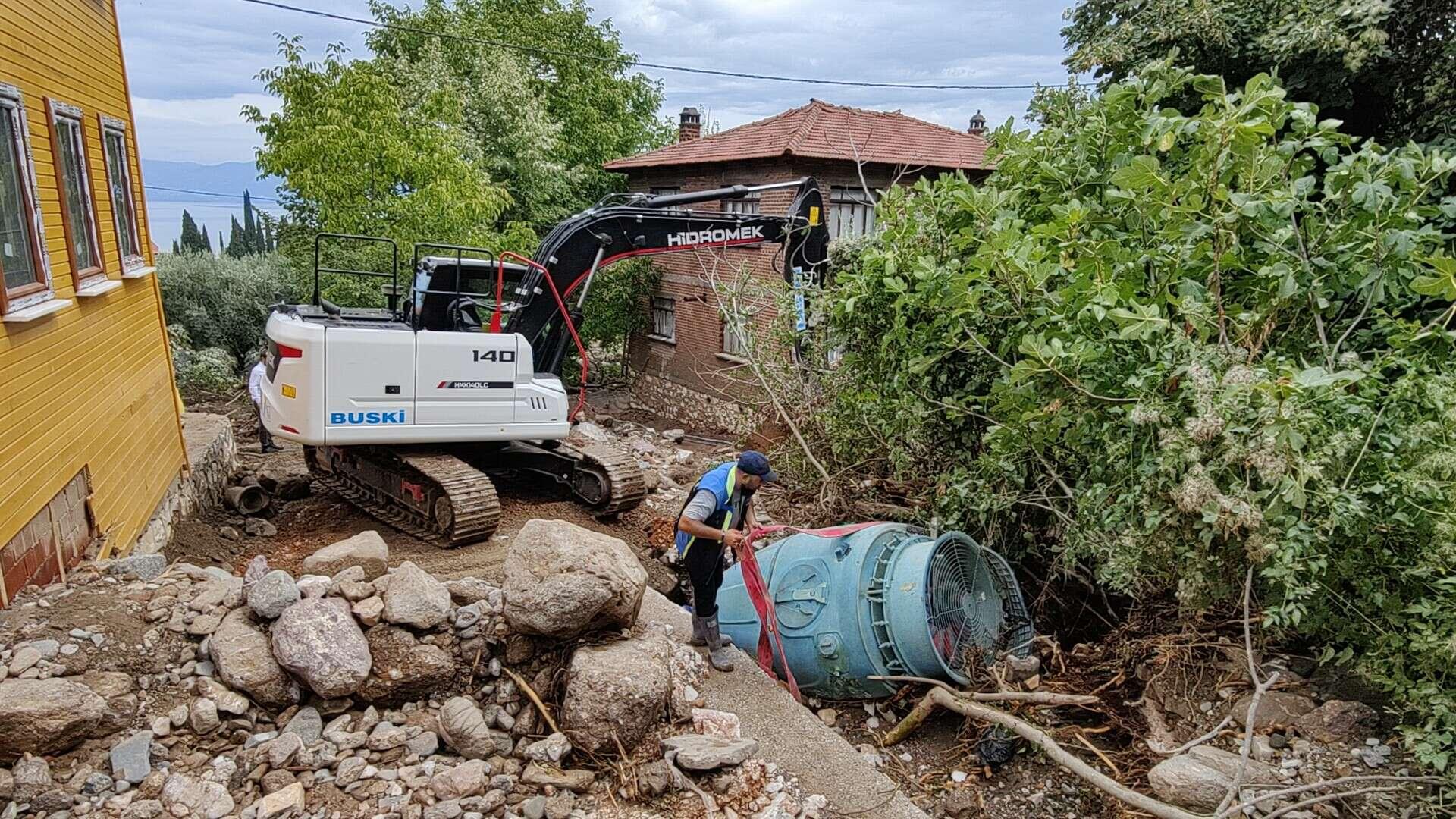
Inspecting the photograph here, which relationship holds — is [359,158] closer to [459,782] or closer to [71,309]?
[71,309]

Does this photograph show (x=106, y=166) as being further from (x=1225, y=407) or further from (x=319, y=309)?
(x=1225, y=407)

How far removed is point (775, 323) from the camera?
8664 mm

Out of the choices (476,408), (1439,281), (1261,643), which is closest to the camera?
(1439,281)

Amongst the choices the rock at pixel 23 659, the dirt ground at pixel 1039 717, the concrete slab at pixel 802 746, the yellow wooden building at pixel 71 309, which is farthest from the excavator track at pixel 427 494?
the rock at pixel 23 659

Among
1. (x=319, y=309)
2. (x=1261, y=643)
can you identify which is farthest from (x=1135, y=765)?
(x=319, y=309)

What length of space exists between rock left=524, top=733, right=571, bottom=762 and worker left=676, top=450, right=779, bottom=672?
124 cm

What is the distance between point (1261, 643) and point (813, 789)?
92.0 inches

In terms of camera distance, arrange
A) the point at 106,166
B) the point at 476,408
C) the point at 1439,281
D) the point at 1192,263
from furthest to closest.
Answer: the point at 476,408 → the point at 106,166 → the point at 1192,263 → the point at 1439,281

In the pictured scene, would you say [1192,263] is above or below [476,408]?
above

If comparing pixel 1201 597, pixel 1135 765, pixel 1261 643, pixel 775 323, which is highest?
pixel 775 323

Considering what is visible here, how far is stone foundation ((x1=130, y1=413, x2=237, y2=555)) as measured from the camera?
22.8ft

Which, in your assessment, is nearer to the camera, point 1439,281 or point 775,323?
point 1439,281

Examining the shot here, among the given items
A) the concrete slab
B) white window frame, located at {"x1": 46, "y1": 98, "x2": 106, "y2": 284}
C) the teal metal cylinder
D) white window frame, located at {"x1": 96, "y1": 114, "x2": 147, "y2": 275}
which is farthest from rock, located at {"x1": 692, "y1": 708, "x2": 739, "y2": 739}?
white window frame, located at {"x1": 96, "y1": 114, "x2": 147, "y2": 275}

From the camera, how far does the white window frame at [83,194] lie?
574 cm
